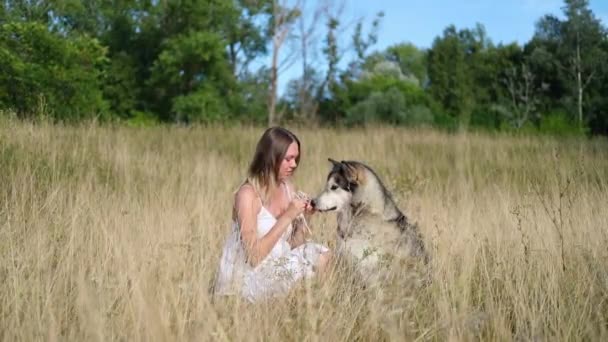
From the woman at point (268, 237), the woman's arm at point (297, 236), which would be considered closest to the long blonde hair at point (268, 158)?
the woman at point (268, 237)

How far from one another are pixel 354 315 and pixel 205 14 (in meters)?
24.5

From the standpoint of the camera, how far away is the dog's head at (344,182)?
393cm

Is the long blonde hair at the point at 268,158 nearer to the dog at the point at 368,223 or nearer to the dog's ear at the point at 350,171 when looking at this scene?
the dog at the point at 368,223

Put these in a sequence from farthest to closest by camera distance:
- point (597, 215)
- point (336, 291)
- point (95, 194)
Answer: point (95, 194) < point (597, 215) < point (336, 291)

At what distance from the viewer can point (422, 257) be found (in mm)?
3627

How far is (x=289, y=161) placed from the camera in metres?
3.67

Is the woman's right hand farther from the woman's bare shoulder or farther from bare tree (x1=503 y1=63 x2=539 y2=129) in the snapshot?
bare tree (x1=503 y1=63 x2=539 y2=129)

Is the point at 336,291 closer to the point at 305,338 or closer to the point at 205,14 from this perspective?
the point at 305,338

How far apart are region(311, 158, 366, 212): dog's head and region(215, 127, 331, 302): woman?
0.80 feet

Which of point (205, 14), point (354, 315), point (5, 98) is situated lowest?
point (354, 315)

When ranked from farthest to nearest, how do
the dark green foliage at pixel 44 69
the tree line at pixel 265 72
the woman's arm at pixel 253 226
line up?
1. the tree line at pixel 265 72
2. the dark green foliage at pixel 44 69
3. the woman's arm at pixel 253 226

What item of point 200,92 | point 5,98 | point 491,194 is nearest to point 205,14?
point 200,92

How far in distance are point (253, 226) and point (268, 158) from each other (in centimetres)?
42

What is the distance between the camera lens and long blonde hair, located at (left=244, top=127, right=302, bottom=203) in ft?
11.8
